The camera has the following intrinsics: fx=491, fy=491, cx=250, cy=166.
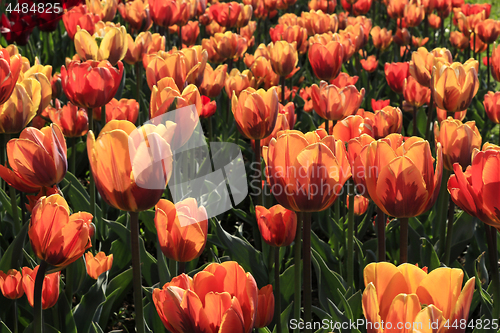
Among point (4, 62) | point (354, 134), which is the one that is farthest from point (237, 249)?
point (4, 62)

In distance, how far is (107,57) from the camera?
7.68 feet

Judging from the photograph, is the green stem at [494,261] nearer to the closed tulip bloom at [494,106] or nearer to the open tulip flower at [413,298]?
the open tulip flower at [413,298]

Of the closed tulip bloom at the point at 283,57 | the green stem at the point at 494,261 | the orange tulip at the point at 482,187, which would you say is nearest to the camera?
the orange tulip at the point at 482,187

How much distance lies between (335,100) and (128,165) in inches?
49.2

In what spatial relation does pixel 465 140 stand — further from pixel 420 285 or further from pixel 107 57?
pixel 107 57

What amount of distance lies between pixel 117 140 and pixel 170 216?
30 centimetres

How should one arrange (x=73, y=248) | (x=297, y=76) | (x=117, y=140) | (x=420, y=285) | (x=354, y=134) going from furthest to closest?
(x=297, y=76)
(x=354, y=134)
(x=73, y=248)
(x=117, y=140)
(x=420, y=285)

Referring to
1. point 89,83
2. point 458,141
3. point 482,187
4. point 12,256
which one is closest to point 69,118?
point 89,83

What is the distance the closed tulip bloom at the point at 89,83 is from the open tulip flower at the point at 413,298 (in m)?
1.22

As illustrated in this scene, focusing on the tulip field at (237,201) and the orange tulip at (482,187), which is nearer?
the tulip field at (237,201)

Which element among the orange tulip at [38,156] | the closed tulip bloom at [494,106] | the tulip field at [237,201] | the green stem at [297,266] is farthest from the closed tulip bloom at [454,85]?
the orange tulip at [38,156]

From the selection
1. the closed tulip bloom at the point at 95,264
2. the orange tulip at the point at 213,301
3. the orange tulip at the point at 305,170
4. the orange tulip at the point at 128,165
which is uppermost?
the orange tulip at the point at 128,165

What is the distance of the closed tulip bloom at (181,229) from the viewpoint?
109 centimetres

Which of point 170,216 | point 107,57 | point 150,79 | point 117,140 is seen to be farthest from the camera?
point 107,57
